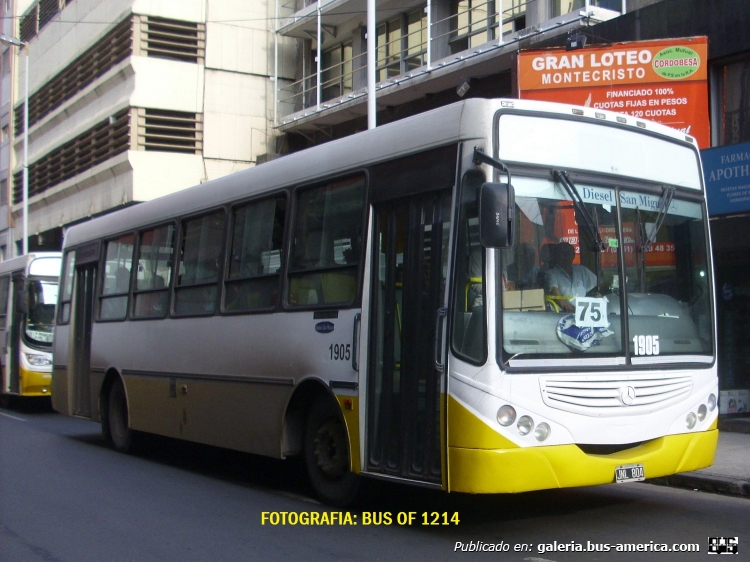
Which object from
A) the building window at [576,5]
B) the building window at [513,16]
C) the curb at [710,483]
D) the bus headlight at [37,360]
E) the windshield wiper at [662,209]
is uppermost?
the building window at [513,16]

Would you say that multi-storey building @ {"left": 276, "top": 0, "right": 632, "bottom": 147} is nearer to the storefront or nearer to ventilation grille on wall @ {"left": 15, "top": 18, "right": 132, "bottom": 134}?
the storefront

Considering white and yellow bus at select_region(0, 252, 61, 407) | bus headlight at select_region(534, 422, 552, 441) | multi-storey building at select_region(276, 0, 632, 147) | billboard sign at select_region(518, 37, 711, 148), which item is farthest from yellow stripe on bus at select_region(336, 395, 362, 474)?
white and yellow bus at select_region(0, 252, 61, 407)

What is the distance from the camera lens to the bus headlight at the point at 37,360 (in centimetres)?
1925

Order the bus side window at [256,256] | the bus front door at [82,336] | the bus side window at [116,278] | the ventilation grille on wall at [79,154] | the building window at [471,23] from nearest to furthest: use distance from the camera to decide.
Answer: the bus side window at [256,256] < the bus side window at [116,278] < the bus front door at [82,336] < the building window at [471,23] < the ventilation grille on wall at [79,154]

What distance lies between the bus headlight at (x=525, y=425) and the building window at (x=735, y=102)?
8140mm

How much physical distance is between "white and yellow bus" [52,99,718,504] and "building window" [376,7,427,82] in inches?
507

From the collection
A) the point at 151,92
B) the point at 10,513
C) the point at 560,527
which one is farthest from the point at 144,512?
the point at 151,92

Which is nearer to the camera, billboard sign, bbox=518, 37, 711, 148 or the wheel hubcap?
the wheel hubcap

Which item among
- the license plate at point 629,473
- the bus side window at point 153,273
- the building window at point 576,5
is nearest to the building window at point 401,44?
the building window at point 576,5

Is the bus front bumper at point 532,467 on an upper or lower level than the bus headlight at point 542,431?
lower

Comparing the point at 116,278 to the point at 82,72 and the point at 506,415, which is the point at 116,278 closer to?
the point at 506,415

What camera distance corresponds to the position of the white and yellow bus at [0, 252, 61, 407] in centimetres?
1923

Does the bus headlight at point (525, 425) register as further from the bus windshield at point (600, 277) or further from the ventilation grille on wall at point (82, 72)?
the ventilation grille on wall at point (82, 72)

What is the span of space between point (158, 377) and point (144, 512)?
122 inches
